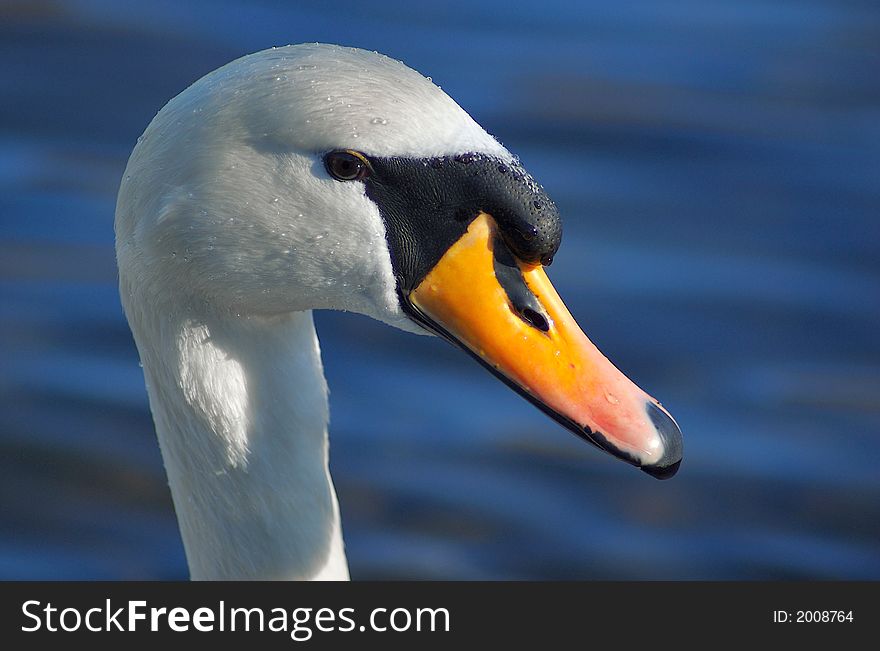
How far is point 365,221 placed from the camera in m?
3.23

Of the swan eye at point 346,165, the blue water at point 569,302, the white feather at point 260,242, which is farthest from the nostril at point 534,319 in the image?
the blue water at point 569,302

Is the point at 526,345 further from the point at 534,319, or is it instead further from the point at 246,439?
the point at 246,439

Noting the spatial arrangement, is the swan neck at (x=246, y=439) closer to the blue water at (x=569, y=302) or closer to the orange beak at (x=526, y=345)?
the orange beak at (x=526, y=345)

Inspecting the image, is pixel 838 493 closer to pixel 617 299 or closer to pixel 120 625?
pixel 617 299

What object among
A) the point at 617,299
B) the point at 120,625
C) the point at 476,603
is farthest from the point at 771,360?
the point at 120,625

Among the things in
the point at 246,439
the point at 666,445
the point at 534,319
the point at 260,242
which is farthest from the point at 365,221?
the point at 666,445

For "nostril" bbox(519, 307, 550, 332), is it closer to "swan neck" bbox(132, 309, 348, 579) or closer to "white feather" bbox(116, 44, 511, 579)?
"white feather" bbox(116, 44, 511, 579)

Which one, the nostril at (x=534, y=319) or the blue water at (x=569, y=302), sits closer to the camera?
the nostril at (x=534, y=319)

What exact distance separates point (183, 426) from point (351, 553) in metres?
2.01

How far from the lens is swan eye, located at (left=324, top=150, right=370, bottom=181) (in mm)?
3143

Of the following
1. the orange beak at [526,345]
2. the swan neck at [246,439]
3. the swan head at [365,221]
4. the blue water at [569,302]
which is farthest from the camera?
the blue water at [569,302]

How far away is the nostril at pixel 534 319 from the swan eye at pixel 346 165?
1.47ft

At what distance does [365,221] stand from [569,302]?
3072 mm

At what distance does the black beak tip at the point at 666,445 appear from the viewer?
3.23 metres
